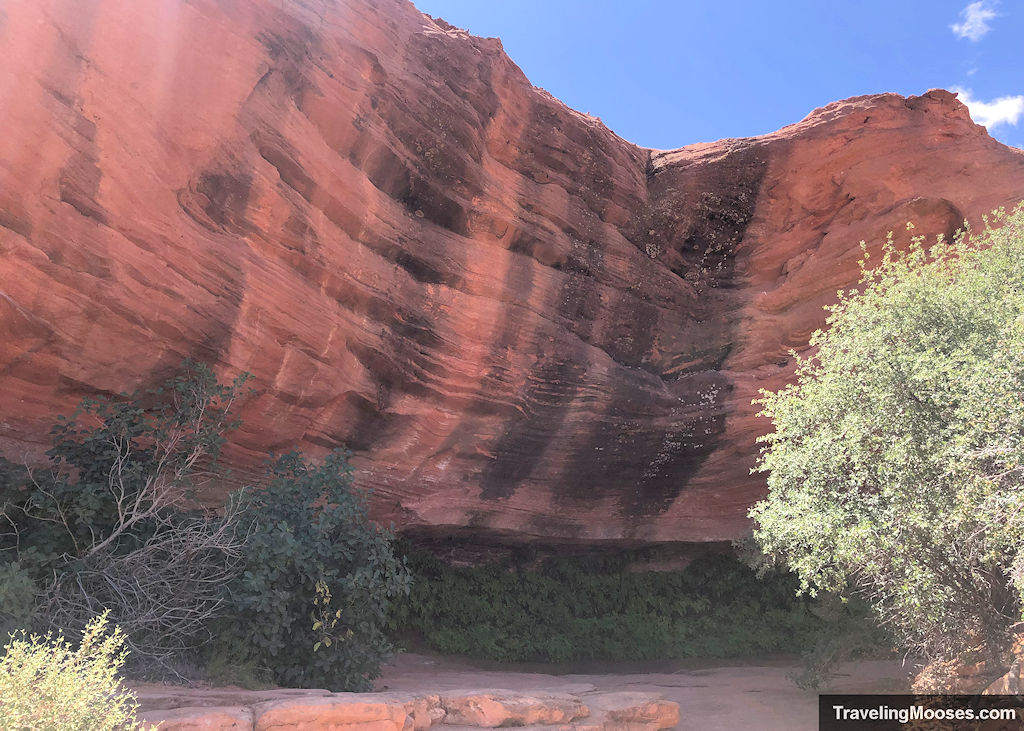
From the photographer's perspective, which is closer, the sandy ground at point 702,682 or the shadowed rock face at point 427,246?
the shadowed rock face at point 427,246

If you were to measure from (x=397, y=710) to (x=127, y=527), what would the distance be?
4505 millimetres

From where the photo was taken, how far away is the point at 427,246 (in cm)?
1110

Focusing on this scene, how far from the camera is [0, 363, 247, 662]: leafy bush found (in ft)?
24.4

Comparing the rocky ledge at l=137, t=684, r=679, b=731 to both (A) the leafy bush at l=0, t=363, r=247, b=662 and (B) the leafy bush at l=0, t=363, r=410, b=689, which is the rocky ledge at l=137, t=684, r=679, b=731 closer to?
(B) the leafy bush at l=0, t=363, r=410, b=689

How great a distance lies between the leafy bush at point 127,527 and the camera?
7.43 metres

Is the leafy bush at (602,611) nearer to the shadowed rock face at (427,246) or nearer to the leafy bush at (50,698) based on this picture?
the shadowed rock face at (427,246)

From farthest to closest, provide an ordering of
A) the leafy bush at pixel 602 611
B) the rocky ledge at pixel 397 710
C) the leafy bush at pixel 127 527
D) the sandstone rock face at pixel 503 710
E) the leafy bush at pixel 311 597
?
the leafy bush at pixel 602 611 → the leafy bush at pixel 311 597 → the leafy bush at pixel 127 527 → the sandstone rock face at pixel 503 710 → the rocky ledge at pixel 397 710

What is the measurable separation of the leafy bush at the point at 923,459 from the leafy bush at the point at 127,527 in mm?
7194

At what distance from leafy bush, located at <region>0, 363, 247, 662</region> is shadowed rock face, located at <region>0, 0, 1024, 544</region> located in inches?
28.6

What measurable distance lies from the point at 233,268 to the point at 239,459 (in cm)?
329

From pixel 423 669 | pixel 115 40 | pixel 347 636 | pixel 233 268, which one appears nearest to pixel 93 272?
pixel 233 268

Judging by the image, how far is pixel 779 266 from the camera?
14.3 meters

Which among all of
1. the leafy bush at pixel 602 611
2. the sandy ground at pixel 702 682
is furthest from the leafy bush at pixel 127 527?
the leafy bush at pixel 602 611

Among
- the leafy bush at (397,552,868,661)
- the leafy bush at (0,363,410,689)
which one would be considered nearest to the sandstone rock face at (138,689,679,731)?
the leafy bush at (0,363,410,689)
